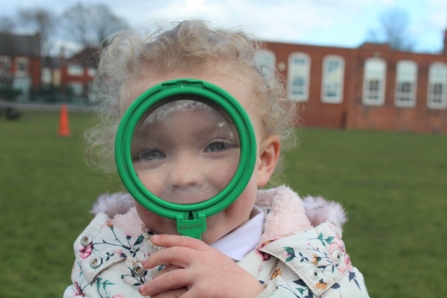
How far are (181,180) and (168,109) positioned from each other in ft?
0.58

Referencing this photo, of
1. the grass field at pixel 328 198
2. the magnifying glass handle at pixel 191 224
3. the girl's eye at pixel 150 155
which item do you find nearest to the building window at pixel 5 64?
the grass field at pixel 328 198

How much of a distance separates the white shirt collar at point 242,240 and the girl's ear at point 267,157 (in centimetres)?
13

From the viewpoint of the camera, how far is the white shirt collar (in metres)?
1.45

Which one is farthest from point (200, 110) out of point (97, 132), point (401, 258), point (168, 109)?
point (401, 258)

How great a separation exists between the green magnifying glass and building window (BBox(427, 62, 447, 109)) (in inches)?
1584

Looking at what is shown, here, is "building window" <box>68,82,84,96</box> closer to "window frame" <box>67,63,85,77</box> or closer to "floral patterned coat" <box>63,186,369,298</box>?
"window frame" <box>67,63,85,77</box>

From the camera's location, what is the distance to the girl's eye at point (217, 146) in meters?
1.27

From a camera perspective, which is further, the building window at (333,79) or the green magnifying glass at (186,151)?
the building window at (333,79)

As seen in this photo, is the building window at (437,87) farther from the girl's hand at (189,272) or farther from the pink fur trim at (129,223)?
the girl's hand at (189,272)

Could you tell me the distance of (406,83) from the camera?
37.9 m

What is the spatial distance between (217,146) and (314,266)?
450 mm

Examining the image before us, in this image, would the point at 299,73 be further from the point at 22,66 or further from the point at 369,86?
the point at 22,66

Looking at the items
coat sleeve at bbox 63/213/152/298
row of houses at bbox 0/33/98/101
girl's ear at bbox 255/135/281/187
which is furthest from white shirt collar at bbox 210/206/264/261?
row of houses at bbox 0/33/98/101

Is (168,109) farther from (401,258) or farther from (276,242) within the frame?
(401,258)
